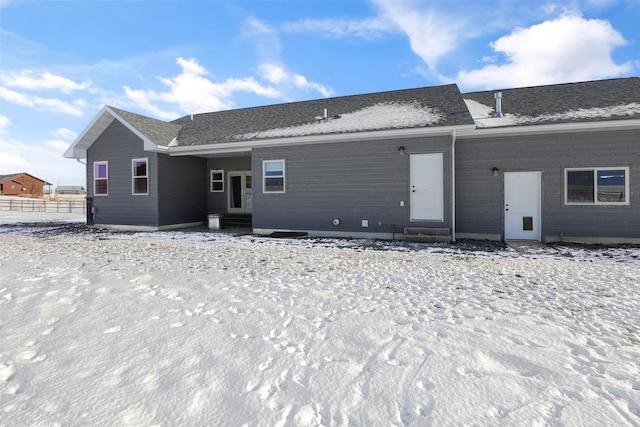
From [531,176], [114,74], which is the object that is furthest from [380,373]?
[114,74]

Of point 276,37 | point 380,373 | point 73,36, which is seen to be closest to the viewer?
point 380,373

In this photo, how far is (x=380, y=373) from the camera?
244cm

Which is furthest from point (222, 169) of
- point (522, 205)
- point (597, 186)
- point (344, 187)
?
point (597, 186)

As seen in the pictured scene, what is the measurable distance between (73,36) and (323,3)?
848 centimetres

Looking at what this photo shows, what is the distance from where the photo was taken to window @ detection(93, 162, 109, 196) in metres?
13.4

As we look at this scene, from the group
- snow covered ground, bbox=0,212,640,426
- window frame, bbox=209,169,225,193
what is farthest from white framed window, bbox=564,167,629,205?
window frame, bbox=209,169,225,193

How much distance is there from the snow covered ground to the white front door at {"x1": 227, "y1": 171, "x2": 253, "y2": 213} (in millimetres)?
8619

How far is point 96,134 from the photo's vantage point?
1322cm

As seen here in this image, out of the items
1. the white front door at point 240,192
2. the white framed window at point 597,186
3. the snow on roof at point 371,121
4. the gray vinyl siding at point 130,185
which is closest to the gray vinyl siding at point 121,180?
the gray vinyl siding at point 130,185

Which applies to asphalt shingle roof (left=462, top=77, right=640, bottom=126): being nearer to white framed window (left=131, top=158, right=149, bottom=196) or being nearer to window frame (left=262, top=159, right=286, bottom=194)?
window frame (left=262, top=159, right=286, bottom=194)

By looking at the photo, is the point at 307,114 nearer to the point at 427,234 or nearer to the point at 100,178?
the point at 427,234

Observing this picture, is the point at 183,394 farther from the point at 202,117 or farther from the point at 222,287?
the point at 202,117

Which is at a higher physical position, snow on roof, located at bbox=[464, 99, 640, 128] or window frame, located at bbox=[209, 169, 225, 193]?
snow on roof, located at bbox=[464, 99, 640, 128]

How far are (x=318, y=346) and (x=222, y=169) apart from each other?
12.6 metres
